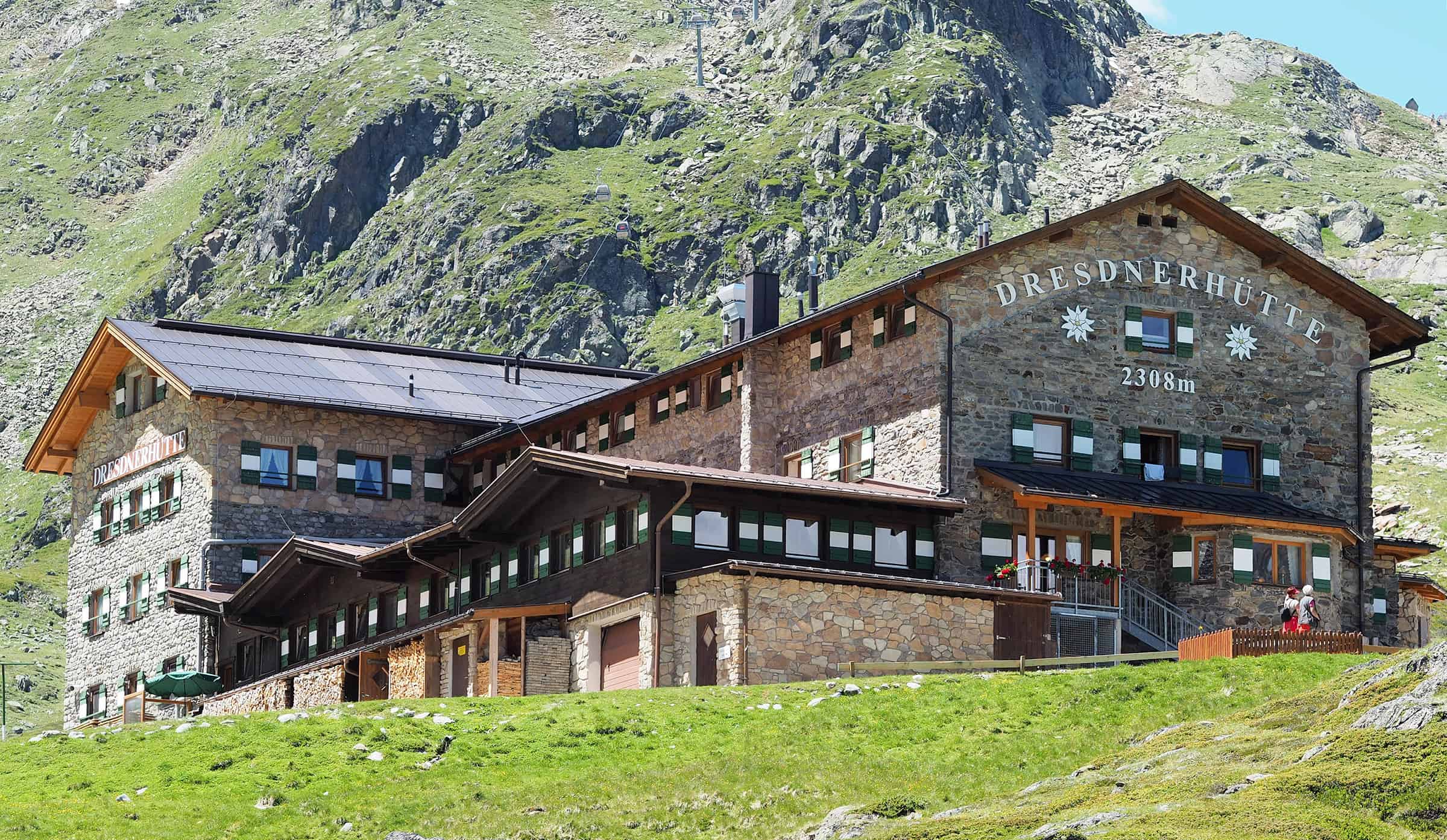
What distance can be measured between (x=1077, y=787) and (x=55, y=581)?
15726cm

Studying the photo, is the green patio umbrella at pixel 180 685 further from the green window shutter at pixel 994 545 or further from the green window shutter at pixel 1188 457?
the green window shutter at pixel 1188 457

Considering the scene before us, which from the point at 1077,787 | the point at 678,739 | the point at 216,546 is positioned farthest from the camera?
the point at 216,546

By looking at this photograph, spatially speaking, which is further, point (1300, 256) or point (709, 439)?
point (709, 439)

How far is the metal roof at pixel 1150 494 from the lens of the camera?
5341 centimetres

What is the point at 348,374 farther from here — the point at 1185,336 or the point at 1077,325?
the point at 1185,336

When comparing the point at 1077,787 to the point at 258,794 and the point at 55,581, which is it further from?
the point at 55,581

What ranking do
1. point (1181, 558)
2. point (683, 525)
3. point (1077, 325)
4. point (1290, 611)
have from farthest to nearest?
point (1077, 325) → point (1181, 558) → point (683, 525) → point (1290, 611)

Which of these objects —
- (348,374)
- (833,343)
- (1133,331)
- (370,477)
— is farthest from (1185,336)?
(348,374)

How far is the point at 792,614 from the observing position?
154ft

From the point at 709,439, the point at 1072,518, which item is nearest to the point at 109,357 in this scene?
the point at 709,439

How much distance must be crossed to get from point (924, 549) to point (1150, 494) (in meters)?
5.89

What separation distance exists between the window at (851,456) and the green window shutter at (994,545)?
4219 millimetres

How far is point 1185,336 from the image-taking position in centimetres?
5753

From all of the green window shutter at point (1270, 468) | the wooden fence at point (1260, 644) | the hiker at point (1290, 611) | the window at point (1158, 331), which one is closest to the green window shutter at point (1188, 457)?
the green window shutter at point (1270, 468)
